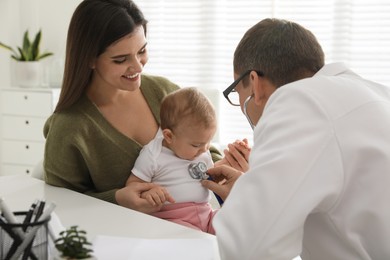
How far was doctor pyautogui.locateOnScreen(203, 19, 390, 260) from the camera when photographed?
1115mm

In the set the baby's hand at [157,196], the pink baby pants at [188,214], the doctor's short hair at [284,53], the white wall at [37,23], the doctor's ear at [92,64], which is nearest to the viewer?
the doctor's short hair at [284,53]

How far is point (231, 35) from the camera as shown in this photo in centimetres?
488

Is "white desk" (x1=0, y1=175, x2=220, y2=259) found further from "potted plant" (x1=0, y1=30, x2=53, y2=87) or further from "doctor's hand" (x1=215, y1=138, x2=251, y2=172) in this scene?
"potted plant" (x1=0, y1=30, x2=53, y2=87)

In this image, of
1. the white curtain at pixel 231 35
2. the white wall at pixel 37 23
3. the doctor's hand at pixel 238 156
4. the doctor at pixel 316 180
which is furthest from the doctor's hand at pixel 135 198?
the white wall at pixel 37 23

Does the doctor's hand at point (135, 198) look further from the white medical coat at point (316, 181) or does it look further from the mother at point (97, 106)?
the white medical coat at point (316, 181)

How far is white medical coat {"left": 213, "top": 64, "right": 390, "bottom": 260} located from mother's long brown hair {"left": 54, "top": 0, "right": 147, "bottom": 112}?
100 centimetres

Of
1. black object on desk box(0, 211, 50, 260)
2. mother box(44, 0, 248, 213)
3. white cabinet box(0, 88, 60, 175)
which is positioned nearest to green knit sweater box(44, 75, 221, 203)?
mother box(44, 0, 248, 213)

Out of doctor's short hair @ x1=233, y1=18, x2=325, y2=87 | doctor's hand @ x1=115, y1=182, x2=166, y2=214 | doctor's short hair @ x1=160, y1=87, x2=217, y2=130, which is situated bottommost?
doctor's hand @ x1=115, y1=182, x2=166, y2=214

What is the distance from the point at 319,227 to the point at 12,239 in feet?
1.98

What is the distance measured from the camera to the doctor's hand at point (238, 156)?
2.08 metres

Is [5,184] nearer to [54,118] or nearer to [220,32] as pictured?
[54,118]

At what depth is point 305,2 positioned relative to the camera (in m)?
4.61

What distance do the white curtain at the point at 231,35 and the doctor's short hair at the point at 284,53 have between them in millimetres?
2763

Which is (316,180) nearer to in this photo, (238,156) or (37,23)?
(238,156)
